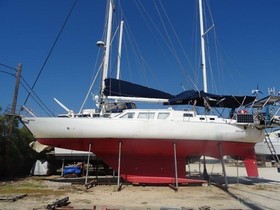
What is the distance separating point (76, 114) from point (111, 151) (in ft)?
11.5

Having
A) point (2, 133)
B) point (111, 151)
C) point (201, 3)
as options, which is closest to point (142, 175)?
point (111, 151)

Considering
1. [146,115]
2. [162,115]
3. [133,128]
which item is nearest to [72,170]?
[133,128]

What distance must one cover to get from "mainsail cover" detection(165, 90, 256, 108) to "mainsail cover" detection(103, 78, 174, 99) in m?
0.84

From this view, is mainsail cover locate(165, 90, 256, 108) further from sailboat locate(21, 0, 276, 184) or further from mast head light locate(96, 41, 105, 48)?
mast head light locate(96, 41, 105, 48)

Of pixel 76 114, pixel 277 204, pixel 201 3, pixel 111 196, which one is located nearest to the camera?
pixel 277 204

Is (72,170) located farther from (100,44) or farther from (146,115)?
(100,44)

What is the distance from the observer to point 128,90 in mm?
20953

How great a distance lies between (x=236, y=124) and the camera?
19234 millimetres

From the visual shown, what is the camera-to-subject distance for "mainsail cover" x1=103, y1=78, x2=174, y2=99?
20.6 metres

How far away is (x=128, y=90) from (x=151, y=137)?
4.14 metres

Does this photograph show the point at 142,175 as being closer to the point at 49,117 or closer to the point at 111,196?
the point at 111,196

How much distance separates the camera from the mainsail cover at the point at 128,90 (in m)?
20.6

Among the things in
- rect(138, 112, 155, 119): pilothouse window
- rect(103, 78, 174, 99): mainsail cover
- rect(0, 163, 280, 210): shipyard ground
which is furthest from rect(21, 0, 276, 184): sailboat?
rect(0, 163, 280, 210): shipyard ground

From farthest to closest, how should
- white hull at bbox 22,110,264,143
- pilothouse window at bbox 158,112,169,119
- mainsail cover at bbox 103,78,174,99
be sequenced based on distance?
1. mainsail cover at bbox 103,78,174,99
2. pilothouse window at bbox 158,112,169,119
3. white hull at bbox 22,110,264,143
